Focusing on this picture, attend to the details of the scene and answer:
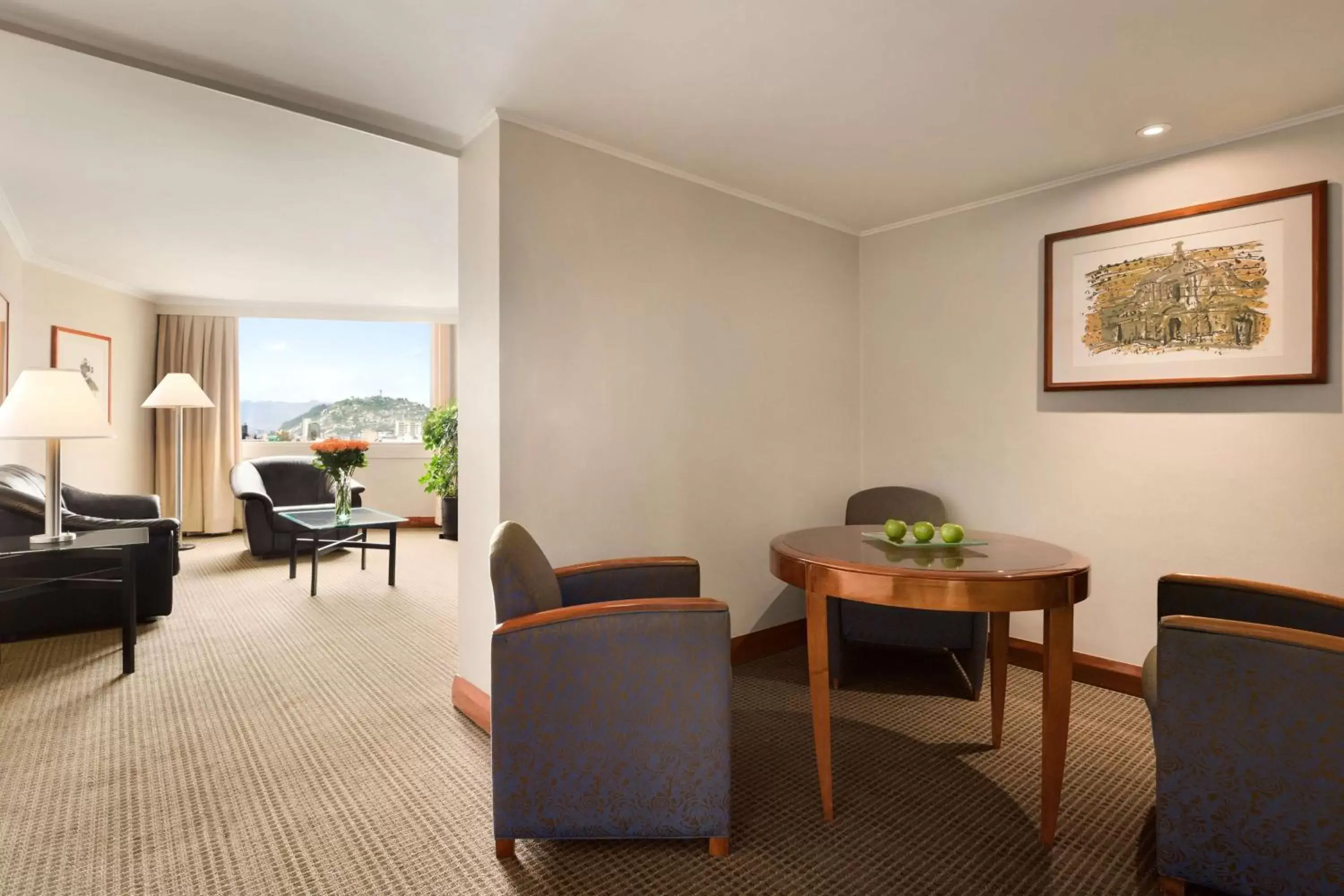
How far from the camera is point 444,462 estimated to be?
6820mm

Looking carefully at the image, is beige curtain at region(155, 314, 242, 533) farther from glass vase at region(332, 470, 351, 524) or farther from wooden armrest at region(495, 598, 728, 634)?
wooden armrest at region(495, 598, 728, 634)

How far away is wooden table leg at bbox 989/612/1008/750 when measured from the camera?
2.52m

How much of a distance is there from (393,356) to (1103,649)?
7.47 meters

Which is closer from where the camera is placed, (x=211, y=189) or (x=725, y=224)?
(x=725, y=224)

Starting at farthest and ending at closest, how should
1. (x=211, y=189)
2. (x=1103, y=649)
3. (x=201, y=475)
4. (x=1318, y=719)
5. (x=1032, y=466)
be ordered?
(x=201, y=475)
(x=211, y=189)
(x=1032, y=466)
(x=1103, y=649)
(x=1318, y=719)

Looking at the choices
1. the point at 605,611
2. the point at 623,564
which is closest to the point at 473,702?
the point at 623,564

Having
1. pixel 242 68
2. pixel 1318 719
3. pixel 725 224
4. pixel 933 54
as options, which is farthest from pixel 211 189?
pixel 1318 719

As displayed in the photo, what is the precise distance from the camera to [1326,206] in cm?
259

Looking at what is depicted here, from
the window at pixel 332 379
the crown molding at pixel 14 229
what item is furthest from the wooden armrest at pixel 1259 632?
the window at pixel 332 379

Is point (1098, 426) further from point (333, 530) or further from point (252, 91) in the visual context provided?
point (333, 530)

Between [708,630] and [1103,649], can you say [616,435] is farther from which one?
[1103,649]

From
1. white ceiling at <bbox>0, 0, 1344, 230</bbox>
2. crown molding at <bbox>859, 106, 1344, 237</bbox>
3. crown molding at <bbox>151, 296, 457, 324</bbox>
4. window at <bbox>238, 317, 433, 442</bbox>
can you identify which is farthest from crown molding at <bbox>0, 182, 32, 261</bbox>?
crown molding at <bbox>859, 106, 1344, 237</bbox>

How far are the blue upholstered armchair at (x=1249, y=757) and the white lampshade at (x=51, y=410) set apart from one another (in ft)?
13.8

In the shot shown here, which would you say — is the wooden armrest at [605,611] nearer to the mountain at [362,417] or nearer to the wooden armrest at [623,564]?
the wooden armrest at [623,564]
